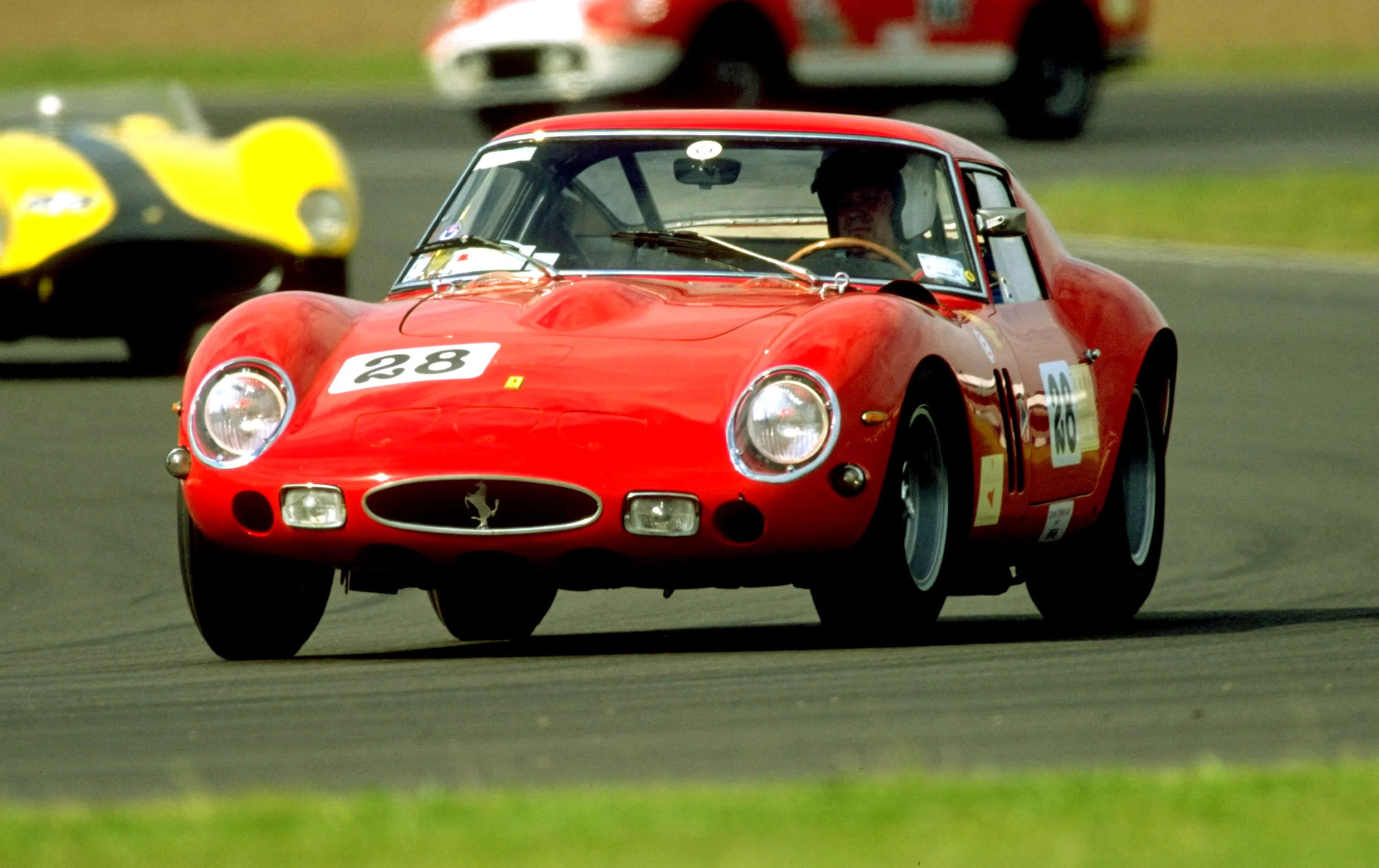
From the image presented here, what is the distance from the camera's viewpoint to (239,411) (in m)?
6.57

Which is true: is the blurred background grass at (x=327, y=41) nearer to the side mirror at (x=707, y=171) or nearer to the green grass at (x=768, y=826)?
the side mirror at (x=707, y=171)

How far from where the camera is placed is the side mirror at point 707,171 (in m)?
7.55

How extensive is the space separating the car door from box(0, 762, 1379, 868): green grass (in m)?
2.82

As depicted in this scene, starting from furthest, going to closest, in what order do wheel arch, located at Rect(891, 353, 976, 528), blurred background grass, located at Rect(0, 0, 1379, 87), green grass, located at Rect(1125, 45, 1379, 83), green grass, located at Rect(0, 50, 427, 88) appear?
blurred background grass, located at Rect(0, 0, 1379, 87), green grass, located at Rect(0, 50, 427, 88), green grass, located at Rect(1125, 45, 1379, 83), wheel arch, located at Rect(891, 353, 976, 528)

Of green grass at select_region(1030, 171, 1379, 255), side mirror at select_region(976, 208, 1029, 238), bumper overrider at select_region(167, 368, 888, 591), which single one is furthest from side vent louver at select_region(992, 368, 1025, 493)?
green grass at select_region(1030, 171, 1379, 255)

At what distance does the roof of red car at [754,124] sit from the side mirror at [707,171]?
0.31ft

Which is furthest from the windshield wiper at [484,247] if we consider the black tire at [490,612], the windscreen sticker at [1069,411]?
the windscreen sticker at [1069,411]

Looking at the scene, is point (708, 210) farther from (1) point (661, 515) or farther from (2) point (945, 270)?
(1) point (661, 515)

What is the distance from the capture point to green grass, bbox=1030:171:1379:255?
19.8 m

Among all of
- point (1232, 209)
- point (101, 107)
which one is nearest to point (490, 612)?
point (101, 107)

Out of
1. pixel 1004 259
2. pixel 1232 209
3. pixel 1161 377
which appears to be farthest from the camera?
pixel 1232 209

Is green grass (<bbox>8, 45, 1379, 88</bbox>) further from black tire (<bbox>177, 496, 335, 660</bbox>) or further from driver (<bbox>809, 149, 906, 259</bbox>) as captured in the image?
black tire (<bbox>177, 496, 335, 660</bbox>)

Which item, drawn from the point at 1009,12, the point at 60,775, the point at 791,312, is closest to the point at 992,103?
the point at 1009,12

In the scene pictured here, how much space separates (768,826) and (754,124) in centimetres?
376
